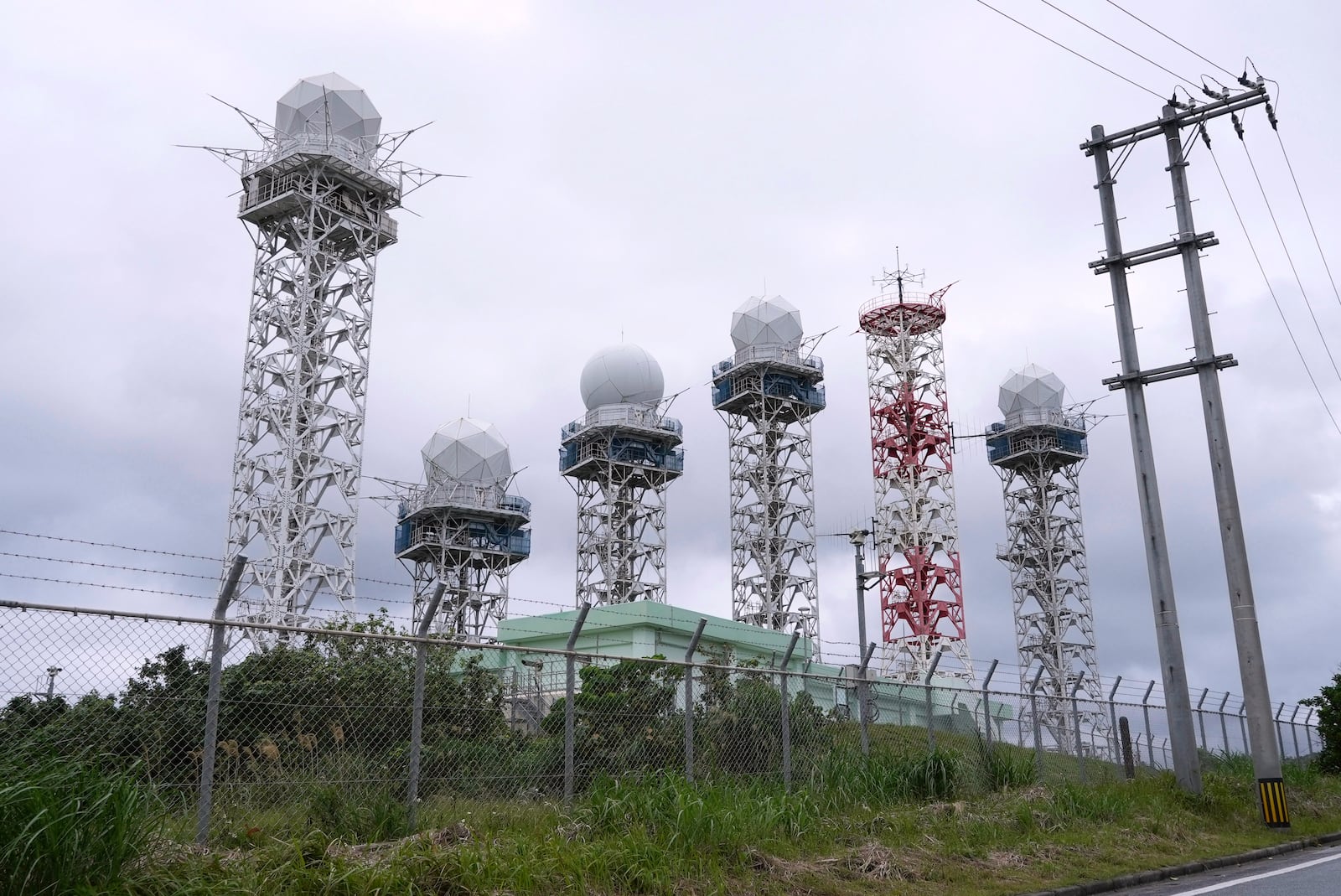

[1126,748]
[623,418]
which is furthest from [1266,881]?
[623,418]

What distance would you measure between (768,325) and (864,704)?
196 feet

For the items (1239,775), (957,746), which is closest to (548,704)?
Answer: (957,746)

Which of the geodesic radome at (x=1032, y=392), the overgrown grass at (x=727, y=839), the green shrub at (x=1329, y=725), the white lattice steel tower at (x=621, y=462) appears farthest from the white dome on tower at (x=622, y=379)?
the overgrown grass at (x=727, y=839)

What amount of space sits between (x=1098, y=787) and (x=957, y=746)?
238cm

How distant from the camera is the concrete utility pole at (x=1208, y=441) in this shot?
57.0 feet

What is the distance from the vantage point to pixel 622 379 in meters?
70.7

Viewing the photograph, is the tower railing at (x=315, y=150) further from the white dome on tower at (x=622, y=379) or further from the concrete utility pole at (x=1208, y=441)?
the concrete utility pole at (x=1208, y=441)

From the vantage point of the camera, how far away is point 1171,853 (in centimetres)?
1345

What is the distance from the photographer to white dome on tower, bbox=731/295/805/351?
73438 millimetres

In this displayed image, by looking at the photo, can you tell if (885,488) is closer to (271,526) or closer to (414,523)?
(414,523)

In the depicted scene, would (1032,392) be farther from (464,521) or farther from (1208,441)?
(1208,441)

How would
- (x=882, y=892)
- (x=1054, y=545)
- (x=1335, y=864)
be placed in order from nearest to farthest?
(x=882, y=892) → (x=1335, y=864) → (x=1054, y=545)

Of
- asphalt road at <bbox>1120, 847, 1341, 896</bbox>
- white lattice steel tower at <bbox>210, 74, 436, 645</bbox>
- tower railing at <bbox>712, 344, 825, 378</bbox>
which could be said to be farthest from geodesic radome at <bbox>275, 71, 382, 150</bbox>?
asphalt road at <bbox>1120, 847, 1341, 896</bbox>

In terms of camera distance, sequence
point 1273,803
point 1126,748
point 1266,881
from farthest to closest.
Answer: point 1126,748 < point 1273,803 < point 1266,881
